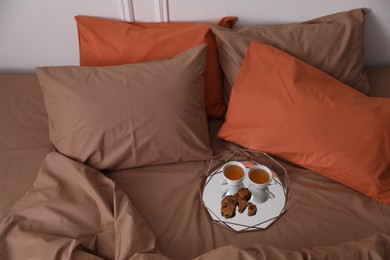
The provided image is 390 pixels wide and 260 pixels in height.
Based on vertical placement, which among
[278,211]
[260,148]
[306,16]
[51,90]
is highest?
[306,16]

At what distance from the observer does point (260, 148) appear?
1218 mm

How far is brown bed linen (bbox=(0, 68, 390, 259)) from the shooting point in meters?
0.93

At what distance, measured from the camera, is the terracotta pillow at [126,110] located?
1.11 metres

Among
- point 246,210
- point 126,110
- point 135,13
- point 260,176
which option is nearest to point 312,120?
point 260,176

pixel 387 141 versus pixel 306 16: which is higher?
pixel 306 16

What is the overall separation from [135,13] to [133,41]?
144mm

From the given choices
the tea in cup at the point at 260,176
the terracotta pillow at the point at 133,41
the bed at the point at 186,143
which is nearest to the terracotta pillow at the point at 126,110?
the bed at the point at 186,143

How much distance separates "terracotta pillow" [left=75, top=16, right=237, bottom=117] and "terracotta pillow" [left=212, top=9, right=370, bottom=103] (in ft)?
0.19

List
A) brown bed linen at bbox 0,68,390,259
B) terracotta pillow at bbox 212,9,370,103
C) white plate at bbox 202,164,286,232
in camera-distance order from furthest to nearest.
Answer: terracotta pillow at bbox 212,9,370,103, white plate at bbox 202,164,286,232, brown bed linen at bbox 0,68,390,259

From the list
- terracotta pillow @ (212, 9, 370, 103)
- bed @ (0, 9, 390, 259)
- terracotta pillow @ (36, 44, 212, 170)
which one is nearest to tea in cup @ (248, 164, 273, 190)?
bed @ (0, 9, 390, 259)

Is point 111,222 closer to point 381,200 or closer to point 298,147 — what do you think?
Answer: point 298,147

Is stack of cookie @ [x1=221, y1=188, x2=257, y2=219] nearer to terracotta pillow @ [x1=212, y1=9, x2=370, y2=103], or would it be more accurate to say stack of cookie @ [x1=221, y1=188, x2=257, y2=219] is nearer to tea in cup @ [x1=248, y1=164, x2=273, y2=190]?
tea in cup @ [x1=248, y1=164, x2=273, y2=190]

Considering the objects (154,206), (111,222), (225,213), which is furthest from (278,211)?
(111,222)

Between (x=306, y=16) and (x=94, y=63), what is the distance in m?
0.85
